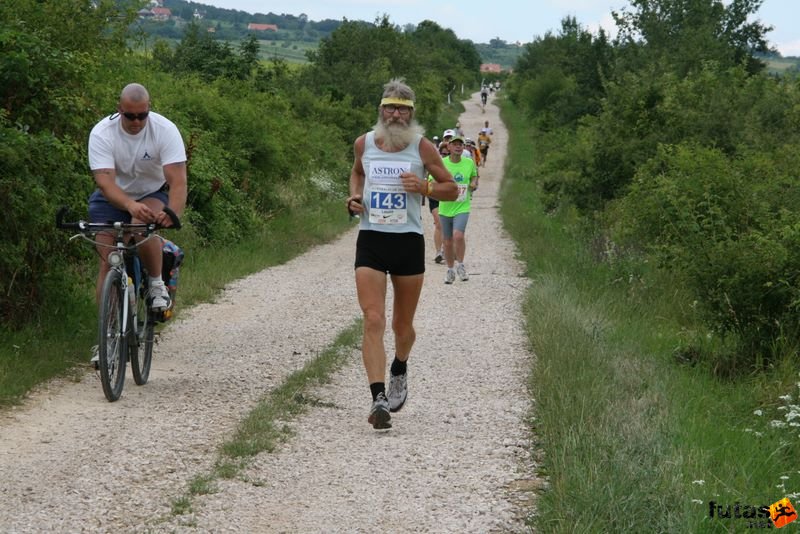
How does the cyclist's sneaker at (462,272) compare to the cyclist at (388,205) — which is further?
the cyclist's sneaker at (462,272)

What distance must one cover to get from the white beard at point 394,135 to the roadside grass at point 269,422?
1.77 m

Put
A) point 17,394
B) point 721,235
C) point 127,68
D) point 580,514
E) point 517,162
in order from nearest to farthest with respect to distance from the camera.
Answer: point 580,514, point 17,394, point 721,235, point 127,68, point 517,162

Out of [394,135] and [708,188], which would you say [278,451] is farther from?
[708,188]

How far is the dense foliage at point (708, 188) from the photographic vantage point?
A: 32.5 feet

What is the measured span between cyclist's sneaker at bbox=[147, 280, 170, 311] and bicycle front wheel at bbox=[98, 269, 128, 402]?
478mm

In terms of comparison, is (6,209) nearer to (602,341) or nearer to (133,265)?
(133,265)

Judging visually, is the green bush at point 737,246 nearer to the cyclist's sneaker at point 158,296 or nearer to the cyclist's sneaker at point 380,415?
the cyclist's sneaker at point 380,415

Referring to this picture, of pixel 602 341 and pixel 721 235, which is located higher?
pixel 721 235

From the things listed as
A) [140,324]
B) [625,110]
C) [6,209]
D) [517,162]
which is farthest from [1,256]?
[517,162]

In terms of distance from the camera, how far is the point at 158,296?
793cm

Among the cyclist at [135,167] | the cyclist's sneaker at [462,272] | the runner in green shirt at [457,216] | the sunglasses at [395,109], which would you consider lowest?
the cyclist's sneaker at [462,272]

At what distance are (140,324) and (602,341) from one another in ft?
13.1

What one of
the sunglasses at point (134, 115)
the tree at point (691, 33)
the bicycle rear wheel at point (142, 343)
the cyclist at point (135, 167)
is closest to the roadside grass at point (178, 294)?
the bicycle rear wheel at point (142, 343)

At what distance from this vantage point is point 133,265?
25.3ft
